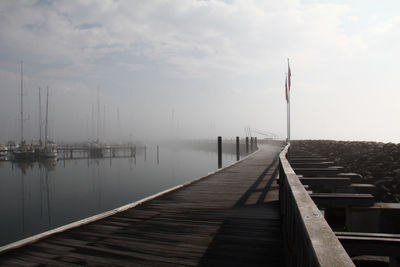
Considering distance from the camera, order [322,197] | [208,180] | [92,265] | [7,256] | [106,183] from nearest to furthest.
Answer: [92,265] < [7,256] < [322,197] < [208,180] < [106,183]

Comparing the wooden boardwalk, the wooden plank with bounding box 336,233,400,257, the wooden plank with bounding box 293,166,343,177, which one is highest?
the wooden plank with bounding box 293,166,343,177

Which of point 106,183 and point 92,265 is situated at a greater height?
point 92,265

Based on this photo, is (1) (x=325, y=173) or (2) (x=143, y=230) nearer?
(2) (x=143, y=230)

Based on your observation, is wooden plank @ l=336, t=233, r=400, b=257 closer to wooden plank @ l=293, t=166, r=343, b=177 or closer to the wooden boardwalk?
the wooden boardwalk

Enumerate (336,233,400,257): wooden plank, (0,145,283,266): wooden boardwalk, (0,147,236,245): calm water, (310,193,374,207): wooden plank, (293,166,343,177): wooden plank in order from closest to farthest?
(336,233,400,257): wooden plank → (0,145,283,266): wooden boardwalk → (310,193,374,207): wooden plank → (293,166,343,177): wooden plank → (0,147,236,245): calm water

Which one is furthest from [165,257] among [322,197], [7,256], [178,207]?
[322,197]

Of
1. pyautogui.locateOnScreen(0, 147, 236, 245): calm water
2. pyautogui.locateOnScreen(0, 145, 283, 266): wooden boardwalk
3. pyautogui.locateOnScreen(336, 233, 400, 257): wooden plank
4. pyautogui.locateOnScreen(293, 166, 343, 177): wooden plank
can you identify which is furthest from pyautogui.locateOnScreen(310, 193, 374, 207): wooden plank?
pyautogui.locateOnScreen(0, 147, 236, 245): calm water

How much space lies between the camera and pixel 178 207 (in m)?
6.79

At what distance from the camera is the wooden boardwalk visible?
12.5 feet

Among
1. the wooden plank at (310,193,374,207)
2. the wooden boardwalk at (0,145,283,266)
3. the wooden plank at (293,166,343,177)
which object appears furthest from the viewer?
the wooden plank at (293,166,343,177)

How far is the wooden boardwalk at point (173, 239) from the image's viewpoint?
12.5 feet

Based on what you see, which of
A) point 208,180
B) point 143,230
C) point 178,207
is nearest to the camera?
point 143,230

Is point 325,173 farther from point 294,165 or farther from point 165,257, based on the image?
point 165,257

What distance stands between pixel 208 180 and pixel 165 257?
719 centimetres
